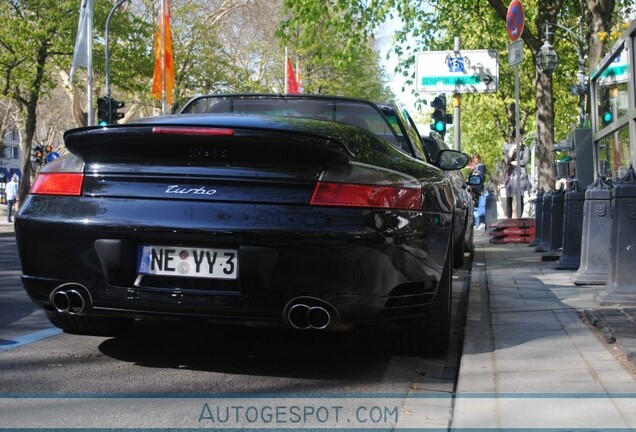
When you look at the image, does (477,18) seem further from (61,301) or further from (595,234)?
(61,301)

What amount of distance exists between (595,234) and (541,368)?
3717 mm

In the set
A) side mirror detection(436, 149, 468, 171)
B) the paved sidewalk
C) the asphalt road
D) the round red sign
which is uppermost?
the round red sign

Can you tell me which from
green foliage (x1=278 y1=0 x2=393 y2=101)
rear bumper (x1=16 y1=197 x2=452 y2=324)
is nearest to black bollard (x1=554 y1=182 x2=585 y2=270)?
rear bumper (x1=16 y1=197 x2=452 y2=324)

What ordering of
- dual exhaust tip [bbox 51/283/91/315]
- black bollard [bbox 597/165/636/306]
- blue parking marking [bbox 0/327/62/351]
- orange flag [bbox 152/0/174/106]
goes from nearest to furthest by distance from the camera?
dual exhaust tip [bbox 51/283/91/315] → blue parking marking [bbox 0/327/62/351] → black bollard [bbox 597/165/636/306] → orange flag [bbox 152/0/174/106]

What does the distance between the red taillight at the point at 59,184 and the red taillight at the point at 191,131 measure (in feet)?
1.58

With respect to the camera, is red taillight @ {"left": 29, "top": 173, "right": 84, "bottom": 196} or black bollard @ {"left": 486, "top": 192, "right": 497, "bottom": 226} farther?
black bollard @ {"left": 486, "top": 192, "right": 497, "bottom": 226}

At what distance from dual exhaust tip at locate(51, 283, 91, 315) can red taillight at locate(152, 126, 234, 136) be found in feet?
2.76

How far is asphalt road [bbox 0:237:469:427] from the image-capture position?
398 centimetres

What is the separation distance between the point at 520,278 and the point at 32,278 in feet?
18.9

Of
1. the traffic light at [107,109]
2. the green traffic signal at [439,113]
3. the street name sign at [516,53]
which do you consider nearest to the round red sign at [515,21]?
the street name sign at [516,53]

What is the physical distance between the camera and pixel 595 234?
7715 mm

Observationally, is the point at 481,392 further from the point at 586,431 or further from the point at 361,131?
the point at 361,131

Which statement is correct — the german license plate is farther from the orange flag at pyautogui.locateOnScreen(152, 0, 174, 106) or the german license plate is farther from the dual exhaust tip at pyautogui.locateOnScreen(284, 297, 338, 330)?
the orange flag at pyautogui.locateOnScreen(152, 0, 174, 106)

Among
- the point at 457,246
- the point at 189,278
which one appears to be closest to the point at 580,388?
the point at 189,278
